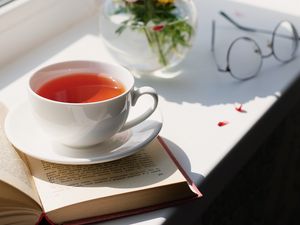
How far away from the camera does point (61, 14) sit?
3.20 ft

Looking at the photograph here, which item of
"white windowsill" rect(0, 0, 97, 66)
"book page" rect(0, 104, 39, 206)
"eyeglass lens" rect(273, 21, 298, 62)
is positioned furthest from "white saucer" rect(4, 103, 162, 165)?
"eyeglass lens" rect(273, 21, 298, 62)

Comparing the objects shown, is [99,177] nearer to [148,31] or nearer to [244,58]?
[148,31]

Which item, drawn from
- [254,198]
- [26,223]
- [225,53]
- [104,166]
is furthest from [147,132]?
[254,198]

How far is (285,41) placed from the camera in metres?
0.97

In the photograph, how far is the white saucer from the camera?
1.86ft

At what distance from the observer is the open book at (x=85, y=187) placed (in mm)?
507

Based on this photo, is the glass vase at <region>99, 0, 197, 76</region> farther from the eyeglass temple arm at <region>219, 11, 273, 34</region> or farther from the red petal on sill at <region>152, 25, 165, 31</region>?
the eyeglass temple arm at <region>219, 11, 273, 34</region>

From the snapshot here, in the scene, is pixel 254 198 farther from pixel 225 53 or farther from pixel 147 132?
pixel 147 132

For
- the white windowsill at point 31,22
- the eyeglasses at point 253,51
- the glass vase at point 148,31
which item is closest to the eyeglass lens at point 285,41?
the eyeglasses at point 253,51

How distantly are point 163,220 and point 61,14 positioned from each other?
54 cm

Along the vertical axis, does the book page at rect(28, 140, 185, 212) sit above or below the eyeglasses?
above

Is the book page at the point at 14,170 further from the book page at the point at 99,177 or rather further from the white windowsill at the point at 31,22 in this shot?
the white windowsill at the point at 31,22

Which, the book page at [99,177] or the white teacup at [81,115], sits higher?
the white teacup at [81,115]

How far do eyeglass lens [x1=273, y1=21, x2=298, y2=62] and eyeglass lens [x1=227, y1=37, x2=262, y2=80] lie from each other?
44 mm
